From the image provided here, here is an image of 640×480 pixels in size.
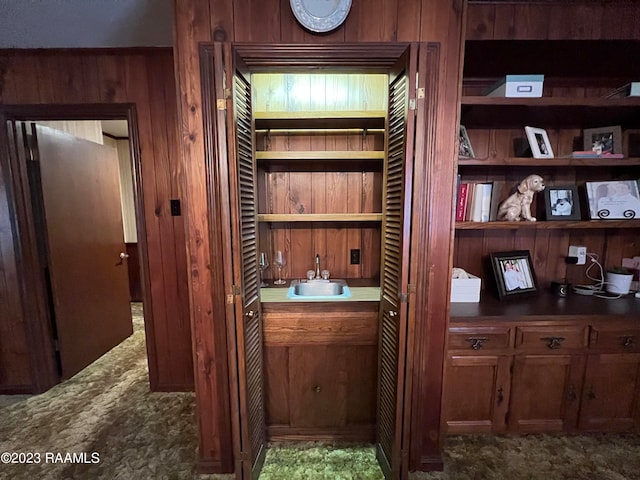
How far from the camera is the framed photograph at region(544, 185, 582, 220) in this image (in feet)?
6.02

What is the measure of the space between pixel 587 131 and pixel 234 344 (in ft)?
8.32

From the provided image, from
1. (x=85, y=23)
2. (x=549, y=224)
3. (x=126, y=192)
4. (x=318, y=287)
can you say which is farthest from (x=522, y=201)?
(x=126, y=192)

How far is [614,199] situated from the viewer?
5.93ft

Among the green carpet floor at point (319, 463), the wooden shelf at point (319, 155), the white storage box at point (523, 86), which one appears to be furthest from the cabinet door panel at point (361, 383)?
the white storage box at point (523, 86)

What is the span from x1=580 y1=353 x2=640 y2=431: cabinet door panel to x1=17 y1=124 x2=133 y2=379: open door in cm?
373

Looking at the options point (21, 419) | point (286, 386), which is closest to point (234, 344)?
point (286, 386)

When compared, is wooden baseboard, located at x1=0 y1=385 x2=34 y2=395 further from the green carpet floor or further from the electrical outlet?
the electrical outlet

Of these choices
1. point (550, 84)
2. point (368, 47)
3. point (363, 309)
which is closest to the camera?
point (368, 47)

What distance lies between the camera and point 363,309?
5.40 feet

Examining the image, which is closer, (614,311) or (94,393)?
(614,311)

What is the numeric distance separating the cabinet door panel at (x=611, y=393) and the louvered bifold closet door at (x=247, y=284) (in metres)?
1.93

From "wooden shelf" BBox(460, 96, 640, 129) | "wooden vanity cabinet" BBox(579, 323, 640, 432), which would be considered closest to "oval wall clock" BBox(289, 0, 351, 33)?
"wooden shelf" BBox(460, 96, 640, 129)

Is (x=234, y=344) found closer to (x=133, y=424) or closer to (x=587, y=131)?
(x=133, y=424)

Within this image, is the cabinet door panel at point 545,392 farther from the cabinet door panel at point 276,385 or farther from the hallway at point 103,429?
the hallway at point 103,429
